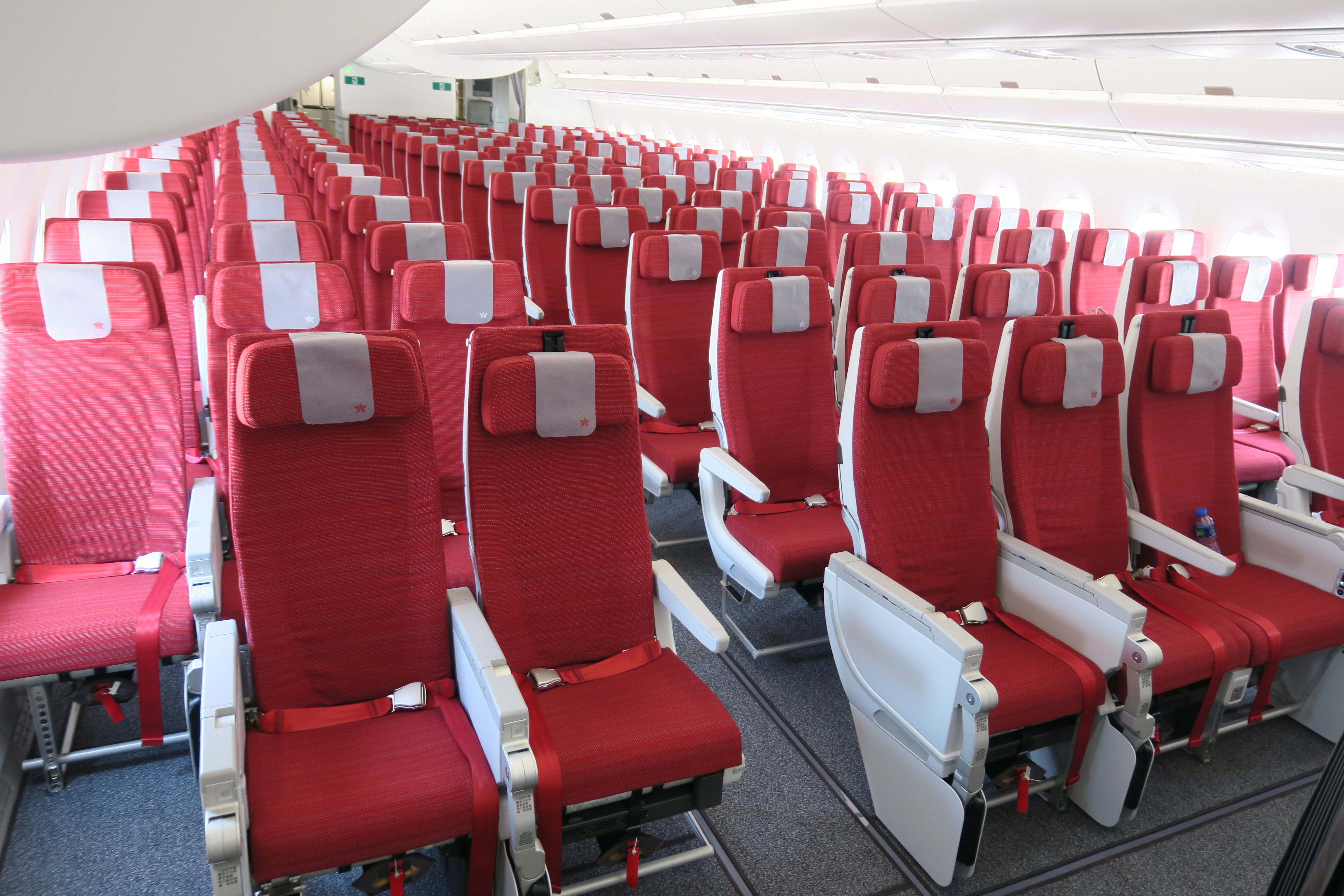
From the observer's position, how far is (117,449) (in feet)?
8.66

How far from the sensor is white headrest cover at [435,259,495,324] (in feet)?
9.93

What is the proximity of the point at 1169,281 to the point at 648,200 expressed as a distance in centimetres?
329

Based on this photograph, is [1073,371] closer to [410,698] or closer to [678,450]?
[678,450]

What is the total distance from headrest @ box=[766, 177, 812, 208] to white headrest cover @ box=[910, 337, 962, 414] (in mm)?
5746

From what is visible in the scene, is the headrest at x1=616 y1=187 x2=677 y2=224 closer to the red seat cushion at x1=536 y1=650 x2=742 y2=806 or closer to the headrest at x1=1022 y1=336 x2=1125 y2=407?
the headrest at x1=1022 y1=336 x2=1125 y2=407

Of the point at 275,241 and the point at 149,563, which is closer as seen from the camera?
the point at 149,563

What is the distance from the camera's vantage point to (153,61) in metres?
0.29

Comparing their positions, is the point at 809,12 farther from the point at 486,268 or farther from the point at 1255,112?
the point at 486,268

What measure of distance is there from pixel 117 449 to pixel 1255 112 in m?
6.05

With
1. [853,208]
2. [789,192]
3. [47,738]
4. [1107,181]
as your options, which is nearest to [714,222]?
[853,208]

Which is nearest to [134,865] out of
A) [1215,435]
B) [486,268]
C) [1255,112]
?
[486,268]

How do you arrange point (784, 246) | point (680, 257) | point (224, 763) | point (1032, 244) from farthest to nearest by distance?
point (1032, 244), point (784, 246), point (680, 257), point (224, 763)

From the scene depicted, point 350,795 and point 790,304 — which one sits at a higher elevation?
point 790,304

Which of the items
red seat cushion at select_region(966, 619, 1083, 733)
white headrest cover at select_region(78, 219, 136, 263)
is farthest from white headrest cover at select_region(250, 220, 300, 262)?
red seat cushion at select_region(966, 619, 1083, 733)
